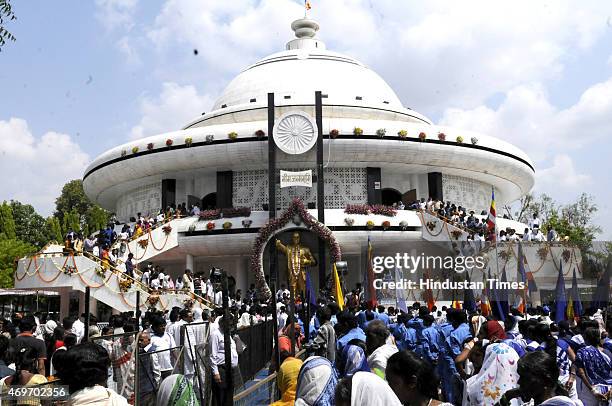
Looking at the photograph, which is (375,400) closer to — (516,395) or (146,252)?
(516,395)

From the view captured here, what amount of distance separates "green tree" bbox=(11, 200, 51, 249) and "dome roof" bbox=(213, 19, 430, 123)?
23.2 metres

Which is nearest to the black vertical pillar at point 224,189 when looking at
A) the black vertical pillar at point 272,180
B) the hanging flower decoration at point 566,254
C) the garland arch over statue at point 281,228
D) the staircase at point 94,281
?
the black vertical pillar at point 272,180

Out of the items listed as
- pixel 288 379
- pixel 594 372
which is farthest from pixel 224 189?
pixel 288 379

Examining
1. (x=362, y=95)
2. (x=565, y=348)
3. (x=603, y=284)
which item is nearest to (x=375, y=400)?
(x=565, y=348)

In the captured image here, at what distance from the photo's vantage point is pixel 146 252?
30.0 metres

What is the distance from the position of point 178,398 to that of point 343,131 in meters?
26.6

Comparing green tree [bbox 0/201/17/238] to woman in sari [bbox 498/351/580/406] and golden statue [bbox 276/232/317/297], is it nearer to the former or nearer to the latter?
golden statue [bbox 276/232/317/297]

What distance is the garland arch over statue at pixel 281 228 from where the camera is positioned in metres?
28.7

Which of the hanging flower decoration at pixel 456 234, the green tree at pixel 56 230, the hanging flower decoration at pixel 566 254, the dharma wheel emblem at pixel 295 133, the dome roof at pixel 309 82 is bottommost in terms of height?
the hanging flower decoration at pixel 566 254

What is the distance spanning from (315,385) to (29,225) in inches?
2240

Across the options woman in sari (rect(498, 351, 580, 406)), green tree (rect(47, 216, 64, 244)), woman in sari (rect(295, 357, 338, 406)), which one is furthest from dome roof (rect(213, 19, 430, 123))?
woman in sari (rect(498, 351, 580, 406))

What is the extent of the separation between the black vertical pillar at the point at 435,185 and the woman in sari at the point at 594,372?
27.0 meters

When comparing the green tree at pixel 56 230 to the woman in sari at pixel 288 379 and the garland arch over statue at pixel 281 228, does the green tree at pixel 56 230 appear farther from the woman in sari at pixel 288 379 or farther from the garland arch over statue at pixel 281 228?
the woman in sari at pixel 288 379

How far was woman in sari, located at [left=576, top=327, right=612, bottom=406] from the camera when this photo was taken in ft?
23.1
